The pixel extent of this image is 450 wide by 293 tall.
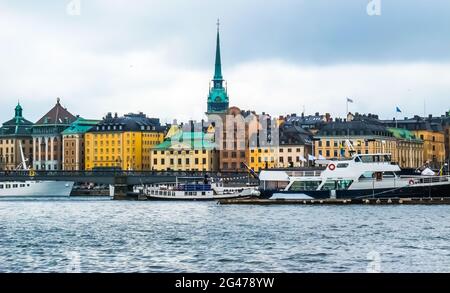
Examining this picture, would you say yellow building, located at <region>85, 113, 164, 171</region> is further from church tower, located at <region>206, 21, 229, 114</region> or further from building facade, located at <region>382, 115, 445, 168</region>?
building facade, located at <region>382, 115, 445, 168</region>

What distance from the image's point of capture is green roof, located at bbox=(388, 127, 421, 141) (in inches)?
4973

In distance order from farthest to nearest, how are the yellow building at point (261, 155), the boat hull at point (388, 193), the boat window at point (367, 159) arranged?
the yellow building at point (261, 155) → the boat window at point (367, 159) → the boat hull at point (388, 193)

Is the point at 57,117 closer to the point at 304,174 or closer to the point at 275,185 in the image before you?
the point at 275,185

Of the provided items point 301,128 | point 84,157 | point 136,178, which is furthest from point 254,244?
point 84,157

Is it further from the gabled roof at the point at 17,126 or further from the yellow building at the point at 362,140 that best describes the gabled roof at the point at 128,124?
the yellow building at the point at 362,140

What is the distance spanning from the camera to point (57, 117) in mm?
150875

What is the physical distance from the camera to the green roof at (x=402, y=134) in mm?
126312

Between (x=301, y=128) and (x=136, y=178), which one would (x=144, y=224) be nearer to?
(x=136, y=178)

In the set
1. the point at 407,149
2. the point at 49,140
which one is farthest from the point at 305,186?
the point at 49,140

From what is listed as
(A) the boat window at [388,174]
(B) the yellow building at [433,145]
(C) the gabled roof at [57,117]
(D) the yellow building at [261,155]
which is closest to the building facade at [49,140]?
(C) the gabled roof at [57,117]

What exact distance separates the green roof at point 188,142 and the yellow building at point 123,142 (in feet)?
13.6

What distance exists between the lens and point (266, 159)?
12338 centimetres

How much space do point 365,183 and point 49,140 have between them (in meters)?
88.4
